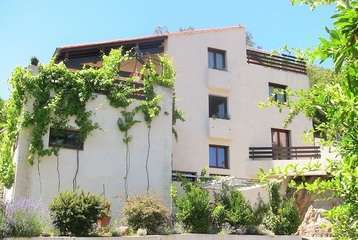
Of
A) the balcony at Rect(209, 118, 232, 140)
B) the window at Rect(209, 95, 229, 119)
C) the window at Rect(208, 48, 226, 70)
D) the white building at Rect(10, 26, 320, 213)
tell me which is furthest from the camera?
the window at Rect(208, 48, 226, 70)

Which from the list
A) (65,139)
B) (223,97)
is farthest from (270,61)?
(65,139)

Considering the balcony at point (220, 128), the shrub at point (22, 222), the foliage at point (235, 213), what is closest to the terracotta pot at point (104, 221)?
the shrub at point (22, 222)

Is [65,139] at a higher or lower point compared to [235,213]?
higher

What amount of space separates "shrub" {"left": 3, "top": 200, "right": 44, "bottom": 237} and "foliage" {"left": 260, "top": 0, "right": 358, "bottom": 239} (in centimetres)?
1332

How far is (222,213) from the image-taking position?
1852 cm

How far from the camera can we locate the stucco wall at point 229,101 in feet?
87.2

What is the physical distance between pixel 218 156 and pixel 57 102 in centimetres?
1048

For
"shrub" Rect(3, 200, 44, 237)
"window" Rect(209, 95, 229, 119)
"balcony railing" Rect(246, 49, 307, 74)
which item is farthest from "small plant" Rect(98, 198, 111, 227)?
"balcony railing" Rect(246, 49, 307, 74)

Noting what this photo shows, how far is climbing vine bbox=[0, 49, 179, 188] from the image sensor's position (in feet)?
62.5

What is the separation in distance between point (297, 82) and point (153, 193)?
13.9 m

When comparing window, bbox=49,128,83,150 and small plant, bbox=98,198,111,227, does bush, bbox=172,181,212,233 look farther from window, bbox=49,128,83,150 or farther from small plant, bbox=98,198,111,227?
window, bbox=49,128,83,150

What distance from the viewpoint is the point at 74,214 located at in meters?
16.4

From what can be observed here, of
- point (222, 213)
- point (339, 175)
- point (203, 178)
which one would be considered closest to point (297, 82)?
point (203, 178)

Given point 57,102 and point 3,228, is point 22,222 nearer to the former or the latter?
point 3,228
